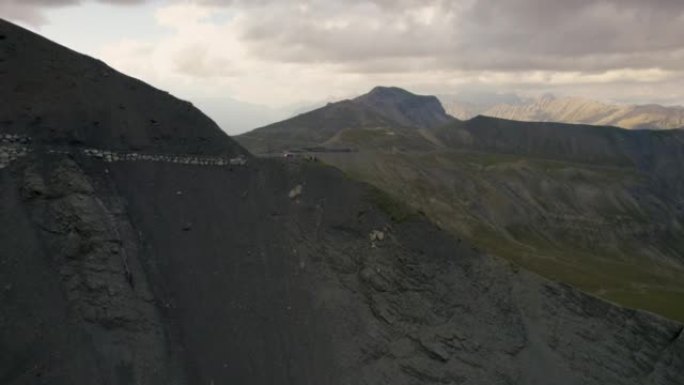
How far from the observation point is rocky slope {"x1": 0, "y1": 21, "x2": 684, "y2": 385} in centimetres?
2722

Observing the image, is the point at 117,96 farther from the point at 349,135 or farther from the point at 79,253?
the point at 349,135

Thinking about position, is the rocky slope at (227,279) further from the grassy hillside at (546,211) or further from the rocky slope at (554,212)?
the grassy hillside at (546,211)

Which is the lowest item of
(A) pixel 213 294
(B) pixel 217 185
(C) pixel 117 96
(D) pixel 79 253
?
(A) pixel 213 294

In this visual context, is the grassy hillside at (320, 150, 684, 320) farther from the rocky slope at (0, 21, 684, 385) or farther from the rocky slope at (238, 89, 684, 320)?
the rocky slope at (0, 21, 684, 385)

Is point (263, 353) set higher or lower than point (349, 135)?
lower

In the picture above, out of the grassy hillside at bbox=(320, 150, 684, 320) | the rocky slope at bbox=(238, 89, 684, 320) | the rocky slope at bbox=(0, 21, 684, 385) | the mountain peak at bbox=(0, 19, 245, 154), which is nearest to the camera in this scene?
the rocky slope at bbox=(0, 21, 684, 385)

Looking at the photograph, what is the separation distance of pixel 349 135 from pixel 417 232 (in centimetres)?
11615

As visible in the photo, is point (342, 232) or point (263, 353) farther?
point (342, 232)

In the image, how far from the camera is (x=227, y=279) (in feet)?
109

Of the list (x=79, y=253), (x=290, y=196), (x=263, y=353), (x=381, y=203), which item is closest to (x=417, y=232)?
(x=381, y=203)

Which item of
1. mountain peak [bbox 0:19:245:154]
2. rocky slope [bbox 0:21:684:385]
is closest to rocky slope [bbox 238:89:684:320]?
rocky slope [bbox 0:21:684:385]

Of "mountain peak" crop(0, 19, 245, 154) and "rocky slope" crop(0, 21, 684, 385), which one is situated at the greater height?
"mountain peak" crop(0, 19, 245, 154)

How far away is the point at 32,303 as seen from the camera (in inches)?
1014

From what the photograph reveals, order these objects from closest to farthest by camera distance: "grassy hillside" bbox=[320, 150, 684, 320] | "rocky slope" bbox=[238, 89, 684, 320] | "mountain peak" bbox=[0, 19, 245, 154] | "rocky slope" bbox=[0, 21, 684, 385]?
"rocky slope" bbox=[0, 21, 684, 385], "mountain peak" bbox=[0, 19, 245, 154], "rocky slope" bbox=[238, 89, 684, 320], "grassy hillside" bbox=[320, 150, 684, 320]
